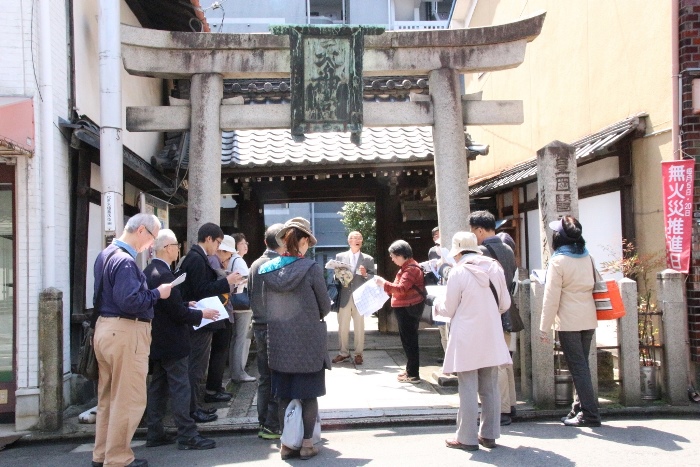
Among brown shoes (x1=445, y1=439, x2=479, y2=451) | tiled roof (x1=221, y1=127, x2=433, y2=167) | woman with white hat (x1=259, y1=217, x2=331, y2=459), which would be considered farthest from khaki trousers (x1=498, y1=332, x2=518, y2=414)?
tiled roof (x1=221, y1=127, x2=433, y2=167)

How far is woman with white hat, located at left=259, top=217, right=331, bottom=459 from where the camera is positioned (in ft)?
18.1

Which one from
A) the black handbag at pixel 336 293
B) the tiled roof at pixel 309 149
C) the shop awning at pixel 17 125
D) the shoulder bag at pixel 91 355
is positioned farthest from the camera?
the tiled roof at pixel 309 149

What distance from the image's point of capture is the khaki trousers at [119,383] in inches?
201

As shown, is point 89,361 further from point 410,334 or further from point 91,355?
point 410,334

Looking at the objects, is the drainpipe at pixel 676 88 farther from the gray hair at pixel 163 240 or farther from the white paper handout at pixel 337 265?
the gray hair at pixel 163 240

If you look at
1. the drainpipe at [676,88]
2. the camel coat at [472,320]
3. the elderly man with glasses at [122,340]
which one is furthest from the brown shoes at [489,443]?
the drainpipe at [676,88]

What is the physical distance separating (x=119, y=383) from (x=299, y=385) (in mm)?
1489

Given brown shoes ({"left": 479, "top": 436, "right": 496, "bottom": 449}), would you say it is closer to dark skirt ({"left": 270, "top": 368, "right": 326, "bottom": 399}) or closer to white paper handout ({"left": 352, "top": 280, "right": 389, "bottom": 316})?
dark skirt ({"left": 270, "top": 368, "right": 326, "bottom": 399})

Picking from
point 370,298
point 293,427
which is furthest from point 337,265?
point 293,427

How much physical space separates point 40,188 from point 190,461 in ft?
11.0

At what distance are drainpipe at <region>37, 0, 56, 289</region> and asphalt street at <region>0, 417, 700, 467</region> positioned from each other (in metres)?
1.96

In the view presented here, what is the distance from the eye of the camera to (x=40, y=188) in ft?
22.0

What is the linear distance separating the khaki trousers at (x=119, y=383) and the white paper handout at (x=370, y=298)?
3.34m

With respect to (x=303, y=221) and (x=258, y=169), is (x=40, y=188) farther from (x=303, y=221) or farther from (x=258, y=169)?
(x=258, y=169)
